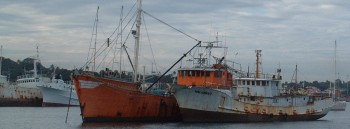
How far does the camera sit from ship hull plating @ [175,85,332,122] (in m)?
61.0

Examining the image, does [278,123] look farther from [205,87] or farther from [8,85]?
[8,85]

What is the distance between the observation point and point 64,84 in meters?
123

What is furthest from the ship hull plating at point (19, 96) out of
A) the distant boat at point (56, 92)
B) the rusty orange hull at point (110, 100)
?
the rusty orange hull at point (110, 100)

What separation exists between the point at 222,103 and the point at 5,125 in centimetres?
2197

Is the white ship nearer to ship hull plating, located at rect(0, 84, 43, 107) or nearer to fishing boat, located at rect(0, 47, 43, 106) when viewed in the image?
fishing boat, located at rect(0, 47, 43, 106)

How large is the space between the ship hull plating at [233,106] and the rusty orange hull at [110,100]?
12.1ft

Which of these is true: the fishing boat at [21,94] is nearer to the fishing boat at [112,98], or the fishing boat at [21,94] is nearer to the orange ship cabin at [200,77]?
the orange ship cabin at [200,77]

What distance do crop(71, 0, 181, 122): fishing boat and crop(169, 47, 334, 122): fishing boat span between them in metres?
3.43

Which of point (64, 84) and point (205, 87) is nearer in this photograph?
point (205, 87)

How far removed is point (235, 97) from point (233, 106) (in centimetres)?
310

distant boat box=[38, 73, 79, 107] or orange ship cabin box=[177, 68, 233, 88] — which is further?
distant boat box=[38, 73, 79, 107]

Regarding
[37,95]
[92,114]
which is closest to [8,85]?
[37,95]

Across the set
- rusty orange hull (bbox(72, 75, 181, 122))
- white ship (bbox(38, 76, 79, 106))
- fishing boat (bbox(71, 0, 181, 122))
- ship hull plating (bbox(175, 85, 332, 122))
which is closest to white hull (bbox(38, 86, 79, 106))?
white ship (bbox(38, 76, 79, 106))

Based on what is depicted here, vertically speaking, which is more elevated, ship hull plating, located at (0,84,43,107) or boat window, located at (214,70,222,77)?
boat window, located at (214,70,222,77)
